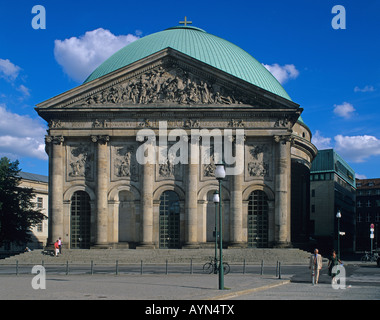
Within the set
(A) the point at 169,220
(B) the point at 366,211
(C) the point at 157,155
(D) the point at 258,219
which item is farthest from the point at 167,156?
(B) the point at 366,211

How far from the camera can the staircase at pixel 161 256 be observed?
153 ft

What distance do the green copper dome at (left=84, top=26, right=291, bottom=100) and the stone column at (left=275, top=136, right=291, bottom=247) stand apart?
1221cm

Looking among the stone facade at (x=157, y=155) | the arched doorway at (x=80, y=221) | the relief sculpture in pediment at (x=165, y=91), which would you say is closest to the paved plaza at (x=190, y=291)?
the stone facade at (x=157, y=155)

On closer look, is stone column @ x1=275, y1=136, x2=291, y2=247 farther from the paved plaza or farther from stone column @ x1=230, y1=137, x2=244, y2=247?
the paved plaza

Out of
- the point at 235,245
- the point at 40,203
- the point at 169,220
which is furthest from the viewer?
the point at 40,203

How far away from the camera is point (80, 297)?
19.5 metres

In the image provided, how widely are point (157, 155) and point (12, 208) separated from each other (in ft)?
69.3

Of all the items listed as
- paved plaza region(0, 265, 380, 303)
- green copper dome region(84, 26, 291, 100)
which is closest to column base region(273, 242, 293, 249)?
green copper dome region(84, 26, 291, 100)

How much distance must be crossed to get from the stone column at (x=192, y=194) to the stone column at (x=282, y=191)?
7219mm

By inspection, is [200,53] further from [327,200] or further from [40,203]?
[40,203]

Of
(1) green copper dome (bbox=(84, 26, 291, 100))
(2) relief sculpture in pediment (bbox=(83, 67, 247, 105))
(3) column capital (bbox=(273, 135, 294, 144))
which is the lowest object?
(3) column capital (bbox=(273, 135, 294, 144))

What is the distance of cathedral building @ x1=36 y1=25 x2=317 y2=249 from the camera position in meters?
51.0

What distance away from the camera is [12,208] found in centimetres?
6312
